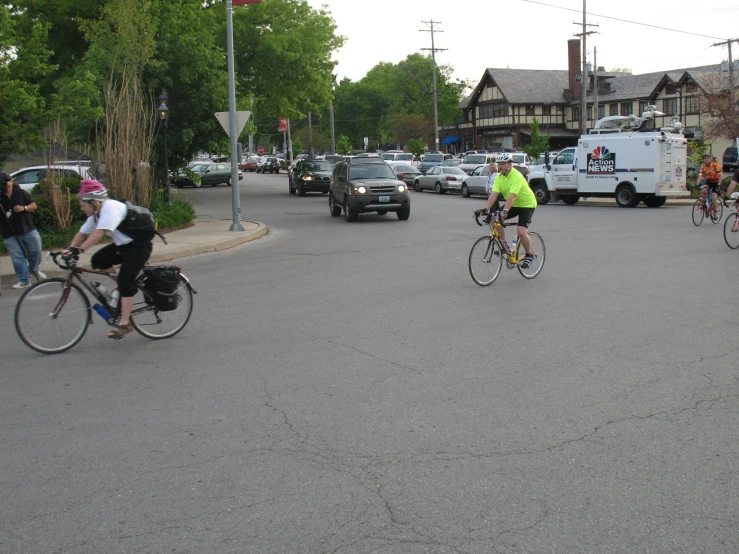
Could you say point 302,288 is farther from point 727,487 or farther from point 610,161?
point 610,161

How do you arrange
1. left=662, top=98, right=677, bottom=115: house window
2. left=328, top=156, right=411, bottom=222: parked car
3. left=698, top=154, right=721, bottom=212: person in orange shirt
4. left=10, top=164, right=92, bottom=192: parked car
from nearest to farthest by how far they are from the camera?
left=698, top=154, right=721, bottom=212: person in orange shirt, left=10, top=164, right=92, bottom=192: parked car, left=328, top=156, right=411, bottom=222: parked car, left=662, top=98, right=677, bottom=115: house window

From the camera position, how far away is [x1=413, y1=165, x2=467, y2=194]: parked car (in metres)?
36.8

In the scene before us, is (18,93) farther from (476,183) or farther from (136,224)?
(476,183)

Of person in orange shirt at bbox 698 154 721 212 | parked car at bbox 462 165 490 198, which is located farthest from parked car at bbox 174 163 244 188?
person in orange shirt at bbox 698 154 721 212

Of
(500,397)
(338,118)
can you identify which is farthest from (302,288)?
(338,118)

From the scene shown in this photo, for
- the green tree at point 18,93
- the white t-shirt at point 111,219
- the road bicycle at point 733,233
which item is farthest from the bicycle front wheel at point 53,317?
the road bicycle at point 733,233

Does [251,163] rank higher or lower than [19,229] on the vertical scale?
higher

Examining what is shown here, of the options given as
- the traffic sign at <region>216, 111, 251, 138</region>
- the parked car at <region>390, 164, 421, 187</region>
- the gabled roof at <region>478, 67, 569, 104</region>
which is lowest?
the parked car at <region>390, 164, 421, 187</region>

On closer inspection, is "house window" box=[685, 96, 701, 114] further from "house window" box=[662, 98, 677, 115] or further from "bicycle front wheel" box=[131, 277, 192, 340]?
"bicycle front wheel" box=[131, 277, 192, 340]

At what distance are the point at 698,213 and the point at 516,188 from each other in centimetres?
1034

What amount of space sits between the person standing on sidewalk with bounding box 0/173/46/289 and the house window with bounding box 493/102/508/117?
6778cm

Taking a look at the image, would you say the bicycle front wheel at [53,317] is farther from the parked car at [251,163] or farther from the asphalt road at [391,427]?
the parked car at [251,163]

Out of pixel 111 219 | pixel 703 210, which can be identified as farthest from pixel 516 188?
pixel 703 210

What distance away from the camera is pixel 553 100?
7450 centimetres
